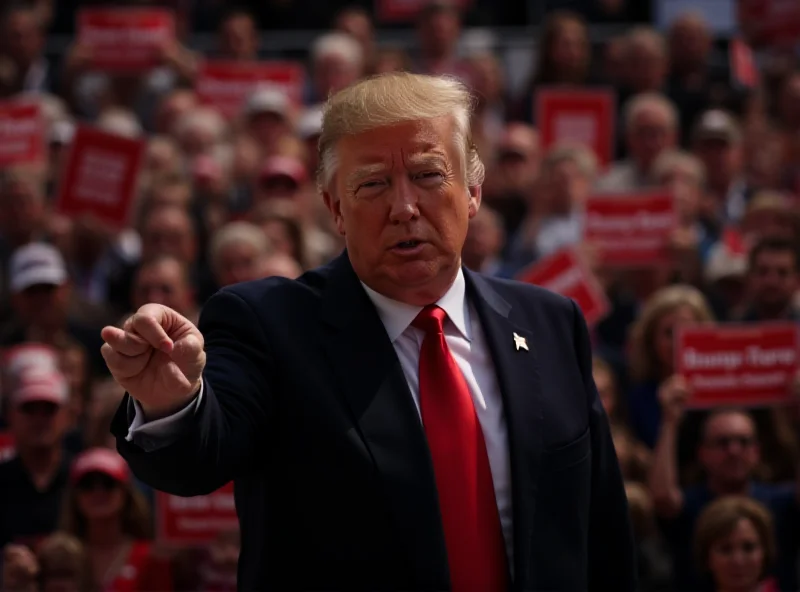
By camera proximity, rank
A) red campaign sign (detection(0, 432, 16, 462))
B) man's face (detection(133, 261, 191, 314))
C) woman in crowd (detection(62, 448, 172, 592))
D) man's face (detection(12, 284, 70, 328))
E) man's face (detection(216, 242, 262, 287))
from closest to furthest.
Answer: woman in crowd (detection(62, 448, 172, 592)) < red campaign sign (detection(0, 432, 16, 462)) < man's face (detection(216, 242, 262, 287)) < man's face (detection(133, 261, 191, 314)) < man's face (detection(12, 284, 70, 328))

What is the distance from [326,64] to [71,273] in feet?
8.45

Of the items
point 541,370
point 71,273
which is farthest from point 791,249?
point 541,370

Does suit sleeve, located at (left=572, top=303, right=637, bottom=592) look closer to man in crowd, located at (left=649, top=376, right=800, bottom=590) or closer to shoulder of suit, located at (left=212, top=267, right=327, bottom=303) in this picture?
shoulder of suit, located at (left=212, top=267, right=327, bottom=303)

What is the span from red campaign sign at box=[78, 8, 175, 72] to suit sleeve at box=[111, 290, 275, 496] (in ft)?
27.3

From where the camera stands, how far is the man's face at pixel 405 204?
260 cm

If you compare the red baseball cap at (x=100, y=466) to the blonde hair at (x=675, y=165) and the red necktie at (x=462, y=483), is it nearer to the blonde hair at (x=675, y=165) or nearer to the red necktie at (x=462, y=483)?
the red necktie at (x=462, y=483)

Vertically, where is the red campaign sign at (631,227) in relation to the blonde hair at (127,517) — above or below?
above

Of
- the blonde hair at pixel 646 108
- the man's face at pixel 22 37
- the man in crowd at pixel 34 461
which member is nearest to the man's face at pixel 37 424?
the man in crowd at pixel 34 461

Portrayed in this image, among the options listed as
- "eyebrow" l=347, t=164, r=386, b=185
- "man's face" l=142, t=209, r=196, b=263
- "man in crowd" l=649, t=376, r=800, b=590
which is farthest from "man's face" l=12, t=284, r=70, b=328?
"eyebrow" l=347, t=164, r=386, b=185

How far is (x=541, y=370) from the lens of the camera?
109 inches

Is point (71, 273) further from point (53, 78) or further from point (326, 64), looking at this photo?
point (53, 78)

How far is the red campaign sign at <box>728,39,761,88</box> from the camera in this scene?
10.6 meters

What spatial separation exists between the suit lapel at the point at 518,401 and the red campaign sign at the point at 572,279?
4480 mm

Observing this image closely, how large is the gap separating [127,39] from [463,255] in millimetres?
4269
